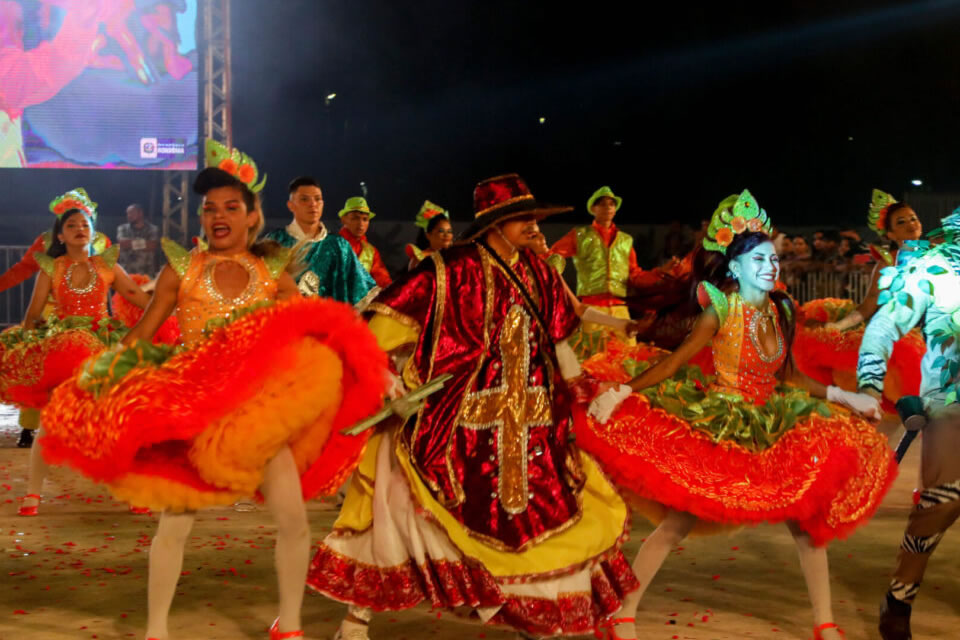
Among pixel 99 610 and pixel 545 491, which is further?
pixel 99 610

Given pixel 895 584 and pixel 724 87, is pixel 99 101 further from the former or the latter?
pixel 895 584

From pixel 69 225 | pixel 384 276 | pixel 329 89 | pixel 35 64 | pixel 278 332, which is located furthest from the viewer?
pixel 329 89

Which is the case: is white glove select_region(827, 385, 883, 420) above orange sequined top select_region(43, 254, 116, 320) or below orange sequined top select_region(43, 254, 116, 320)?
below

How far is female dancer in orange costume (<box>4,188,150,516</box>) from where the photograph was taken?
7.48 meters

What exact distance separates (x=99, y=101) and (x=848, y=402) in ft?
40.8

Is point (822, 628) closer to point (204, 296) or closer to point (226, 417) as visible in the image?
point (226, 417)

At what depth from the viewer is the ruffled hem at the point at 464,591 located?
424 centimetres

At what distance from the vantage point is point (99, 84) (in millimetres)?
14797

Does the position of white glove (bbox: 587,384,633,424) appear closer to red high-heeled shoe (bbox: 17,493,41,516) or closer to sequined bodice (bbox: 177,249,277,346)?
sequined bodice (bbox: 177,249,277,346)

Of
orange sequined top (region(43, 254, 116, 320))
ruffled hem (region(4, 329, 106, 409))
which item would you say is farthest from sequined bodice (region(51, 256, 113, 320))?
ruffled hem (region(4, 329, 106, 409))

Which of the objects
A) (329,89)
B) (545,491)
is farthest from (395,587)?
(329,89)

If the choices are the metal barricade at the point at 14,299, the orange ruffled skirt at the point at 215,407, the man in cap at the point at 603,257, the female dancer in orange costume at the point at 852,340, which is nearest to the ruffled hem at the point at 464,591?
the orange ruffled skirt at the point at 215,407

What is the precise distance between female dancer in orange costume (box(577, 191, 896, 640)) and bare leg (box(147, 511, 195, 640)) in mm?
1558

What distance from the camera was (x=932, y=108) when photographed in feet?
71.4
